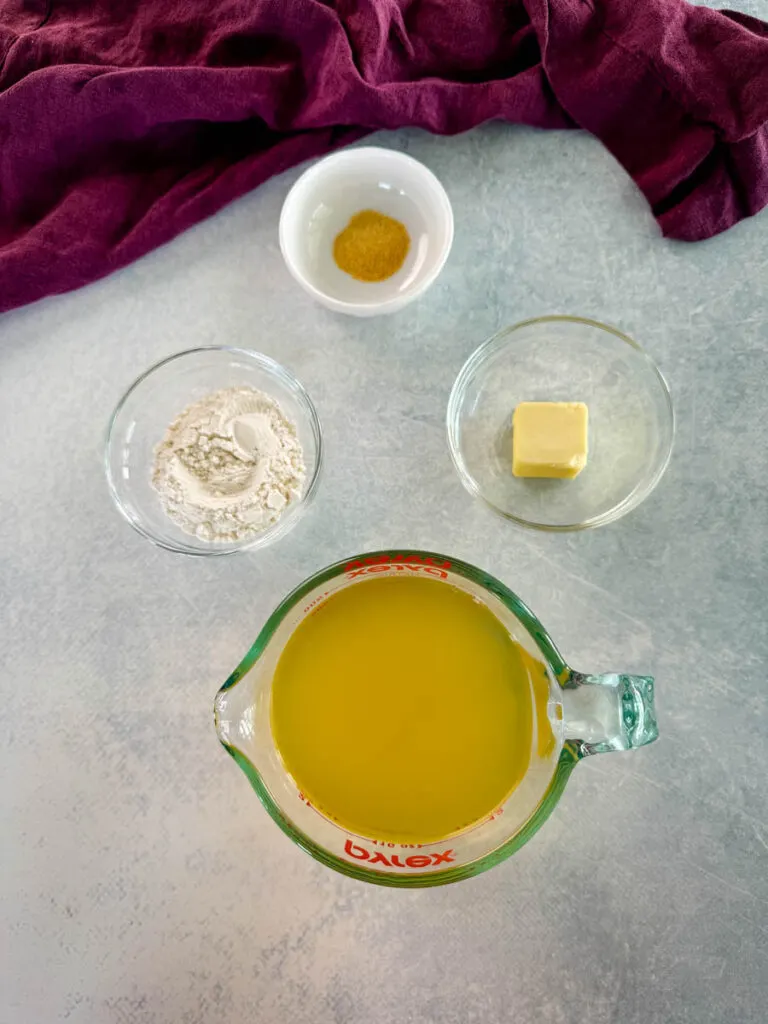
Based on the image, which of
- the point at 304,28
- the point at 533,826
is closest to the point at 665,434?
the point at 533,826

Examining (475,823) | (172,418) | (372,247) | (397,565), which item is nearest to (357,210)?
(372,247)

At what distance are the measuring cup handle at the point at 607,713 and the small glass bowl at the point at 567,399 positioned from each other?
29 cm

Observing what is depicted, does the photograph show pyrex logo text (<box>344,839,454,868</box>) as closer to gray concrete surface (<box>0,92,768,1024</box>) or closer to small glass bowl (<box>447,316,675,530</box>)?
gray concrete surface (<box>0,92,768,1024</box>)

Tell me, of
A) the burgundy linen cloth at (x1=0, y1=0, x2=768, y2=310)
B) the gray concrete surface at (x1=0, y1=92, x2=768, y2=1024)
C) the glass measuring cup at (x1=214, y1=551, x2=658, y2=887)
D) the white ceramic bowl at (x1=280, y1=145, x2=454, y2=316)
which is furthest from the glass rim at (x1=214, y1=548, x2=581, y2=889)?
the burgundy linen cloth at (x1=0, y1=0, x2=768, y2=310)

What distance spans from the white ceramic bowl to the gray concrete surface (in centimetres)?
4

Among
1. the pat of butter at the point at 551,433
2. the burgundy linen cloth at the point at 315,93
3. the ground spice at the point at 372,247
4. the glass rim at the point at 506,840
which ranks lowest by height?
the glass rim at the point at 506,840

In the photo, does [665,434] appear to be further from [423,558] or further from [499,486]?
[423,558]

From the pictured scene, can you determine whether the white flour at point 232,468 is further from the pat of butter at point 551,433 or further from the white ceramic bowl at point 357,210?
the pat of butter at point 551,433

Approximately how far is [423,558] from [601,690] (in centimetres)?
24

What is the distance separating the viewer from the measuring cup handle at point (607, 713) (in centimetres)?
84

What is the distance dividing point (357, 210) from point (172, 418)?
1.28 feet

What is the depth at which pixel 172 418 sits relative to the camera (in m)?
1.18

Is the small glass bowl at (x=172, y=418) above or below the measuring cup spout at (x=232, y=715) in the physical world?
above

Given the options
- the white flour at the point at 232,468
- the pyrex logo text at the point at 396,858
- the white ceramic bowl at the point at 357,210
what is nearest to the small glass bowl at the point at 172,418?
the white flour at the point at 232,468
